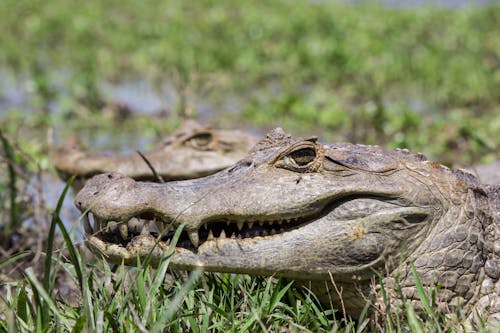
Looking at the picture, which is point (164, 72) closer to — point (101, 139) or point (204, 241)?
point (101, 139)

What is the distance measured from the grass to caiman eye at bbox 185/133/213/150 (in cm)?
67

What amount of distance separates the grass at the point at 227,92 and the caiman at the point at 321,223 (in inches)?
5.2

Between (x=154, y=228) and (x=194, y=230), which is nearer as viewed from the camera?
(x=194, y=230)

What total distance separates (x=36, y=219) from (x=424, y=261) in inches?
104

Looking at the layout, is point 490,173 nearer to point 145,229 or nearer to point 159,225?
point 159,225

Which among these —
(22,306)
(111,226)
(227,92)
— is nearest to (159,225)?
(111,226)

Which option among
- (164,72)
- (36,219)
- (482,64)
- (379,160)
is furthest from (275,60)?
(379,160)

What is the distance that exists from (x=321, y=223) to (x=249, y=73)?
26.0 feet

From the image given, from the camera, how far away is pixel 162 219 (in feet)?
11.0

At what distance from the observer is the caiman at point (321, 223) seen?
10.9ft

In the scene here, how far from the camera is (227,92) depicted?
1083 cm

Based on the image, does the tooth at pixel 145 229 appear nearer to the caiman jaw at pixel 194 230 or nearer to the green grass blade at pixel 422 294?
the caiman jaw at pixel 194 230

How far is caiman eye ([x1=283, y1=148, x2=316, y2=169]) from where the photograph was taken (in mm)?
3543

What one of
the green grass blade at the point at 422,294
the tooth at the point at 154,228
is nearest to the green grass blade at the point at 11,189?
the tooth at the point at 154,228
